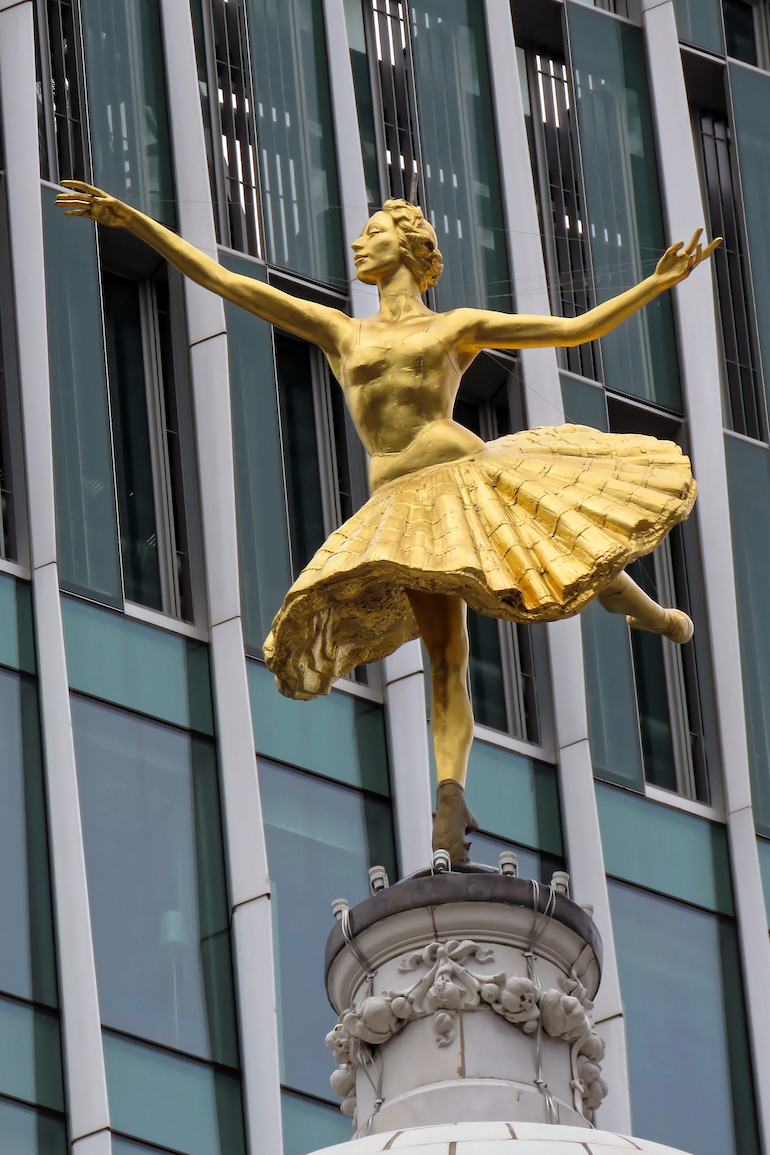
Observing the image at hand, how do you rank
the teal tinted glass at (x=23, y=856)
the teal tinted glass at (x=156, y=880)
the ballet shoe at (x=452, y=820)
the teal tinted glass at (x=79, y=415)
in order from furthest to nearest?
the teal tinted glass at (x=79, y=415) → the teal tinted glass at (x=156, y=880) → the teal tinted glass at (x=23, y=856) → the ballet shoe at (x=452, y=820)

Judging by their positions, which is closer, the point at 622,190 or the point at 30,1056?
the point at 30,1056

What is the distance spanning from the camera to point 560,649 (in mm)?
24531

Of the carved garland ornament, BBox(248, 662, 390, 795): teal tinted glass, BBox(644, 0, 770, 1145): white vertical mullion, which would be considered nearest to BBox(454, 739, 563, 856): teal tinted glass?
BBox(248, 662, 390, 795): teal tinted glass

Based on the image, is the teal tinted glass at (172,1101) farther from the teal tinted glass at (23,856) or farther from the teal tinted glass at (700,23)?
the teal tinted glass at (700,23)

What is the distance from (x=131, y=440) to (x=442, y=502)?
1189 cm

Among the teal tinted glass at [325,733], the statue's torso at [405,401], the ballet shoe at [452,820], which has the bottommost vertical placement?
the ballet shoe at [452,820]

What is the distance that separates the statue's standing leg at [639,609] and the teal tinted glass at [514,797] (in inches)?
402

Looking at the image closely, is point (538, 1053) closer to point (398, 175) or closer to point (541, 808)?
point (541, 808)

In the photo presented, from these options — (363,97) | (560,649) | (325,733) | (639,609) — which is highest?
(363,97)

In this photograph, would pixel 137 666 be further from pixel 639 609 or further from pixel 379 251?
pixel 639 609

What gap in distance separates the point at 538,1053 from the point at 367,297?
13.2 meters

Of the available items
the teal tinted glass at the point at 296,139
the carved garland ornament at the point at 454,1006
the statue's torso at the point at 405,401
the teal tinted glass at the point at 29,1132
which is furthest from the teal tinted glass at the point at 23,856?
the carved garland ornament at the point at 454,1006

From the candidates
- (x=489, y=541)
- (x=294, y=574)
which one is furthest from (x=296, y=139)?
(x=489, y=541)

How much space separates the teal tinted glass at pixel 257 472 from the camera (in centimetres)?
2383
